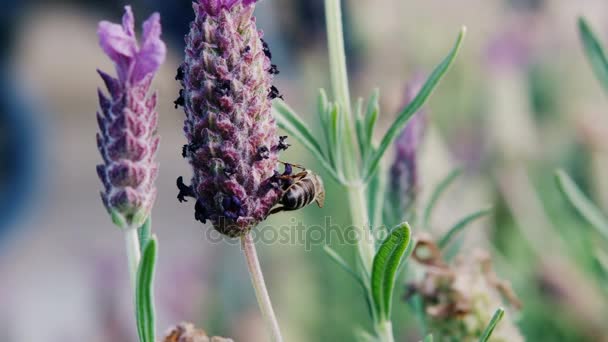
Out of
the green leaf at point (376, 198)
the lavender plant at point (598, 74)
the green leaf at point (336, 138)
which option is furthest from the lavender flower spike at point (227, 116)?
the lavender plant at point (598, 74)

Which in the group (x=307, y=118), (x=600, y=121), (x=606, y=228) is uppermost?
(x=307, y=118)

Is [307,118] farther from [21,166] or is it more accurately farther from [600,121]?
[21,166]

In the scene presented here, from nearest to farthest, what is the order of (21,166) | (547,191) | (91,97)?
(547,191)
(21,166)
(91,97)

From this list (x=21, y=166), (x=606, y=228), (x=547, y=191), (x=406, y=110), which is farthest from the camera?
(x=21, y=166)

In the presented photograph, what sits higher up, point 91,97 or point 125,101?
point 91,97

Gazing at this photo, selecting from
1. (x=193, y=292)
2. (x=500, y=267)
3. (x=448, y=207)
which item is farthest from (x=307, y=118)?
(x=500, y=267)

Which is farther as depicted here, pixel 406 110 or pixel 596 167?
pixel 596 167

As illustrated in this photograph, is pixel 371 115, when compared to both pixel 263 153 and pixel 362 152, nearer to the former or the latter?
pixel 362 152
